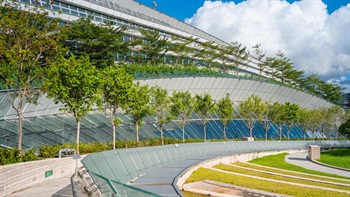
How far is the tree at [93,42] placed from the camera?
46.4m

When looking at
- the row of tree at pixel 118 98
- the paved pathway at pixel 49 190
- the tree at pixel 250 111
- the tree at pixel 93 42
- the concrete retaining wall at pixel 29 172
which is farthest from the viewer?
the tree at pixel 250 111

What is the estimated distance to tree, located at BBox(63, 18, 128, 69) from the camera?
4638 centimetres

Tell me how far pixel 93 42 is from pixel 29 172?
32.9 metres

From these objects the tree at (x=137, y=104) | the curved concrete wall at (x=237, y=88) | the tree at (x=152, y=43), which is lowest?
the tree at (x=137, y=104)

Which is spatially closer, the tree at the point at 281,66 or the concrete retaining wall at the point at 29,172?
the concrete retaining wall at the point at 29,172

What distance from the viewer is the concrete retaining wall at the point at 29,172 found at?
533 inches

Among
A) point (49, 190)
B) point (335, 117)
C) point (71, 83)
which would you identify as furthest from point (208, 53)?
point (49, 190)

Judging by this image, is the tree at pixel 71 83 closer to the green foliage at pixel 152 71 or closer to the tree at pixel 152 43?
the green foliage at pixel 152 71

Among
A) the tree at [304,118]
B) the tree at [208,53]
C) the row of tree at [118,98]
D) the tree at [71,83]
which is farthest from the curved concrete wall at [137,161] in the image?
the tree at [208,53]

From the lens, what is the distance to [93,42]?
46594 mm

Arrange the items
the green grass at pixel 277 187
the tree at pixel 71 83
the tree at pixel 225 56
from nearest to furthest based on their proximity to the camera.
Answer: the green grass at pixel 277 187 < the tree at pixel 71 83 < the tree at pixel 225 56

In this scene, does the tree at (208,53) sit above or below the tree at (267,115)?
above

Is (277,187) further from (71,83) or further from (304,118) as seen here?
(304,118)

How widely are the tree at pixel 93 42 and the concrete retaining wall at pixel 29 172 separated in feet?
91.0
